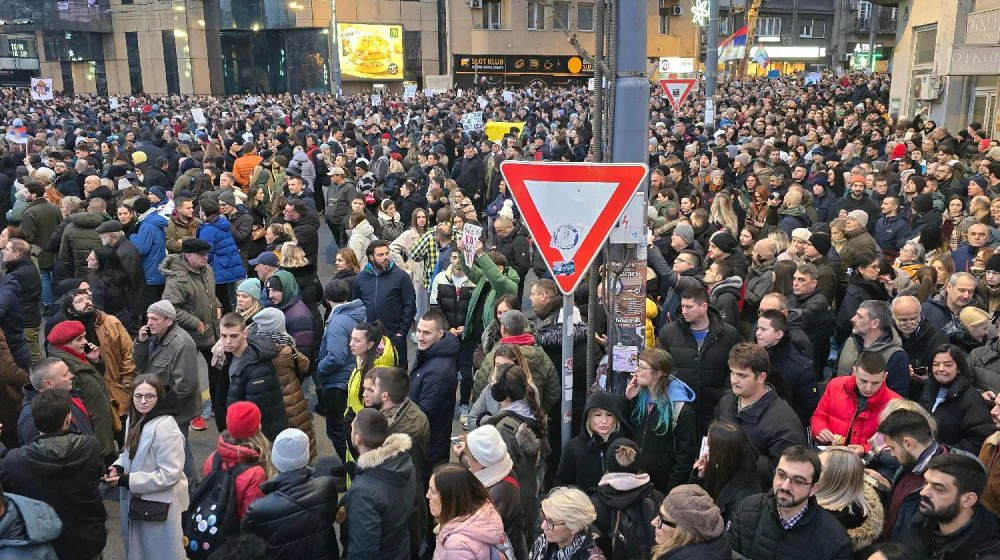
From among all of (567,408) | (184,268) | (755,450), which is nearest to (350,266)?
(184,268)

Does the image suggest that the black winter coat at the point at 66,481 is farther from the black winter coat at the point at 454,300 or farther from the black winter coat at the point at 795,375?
the black winter coat at the point at 795,375

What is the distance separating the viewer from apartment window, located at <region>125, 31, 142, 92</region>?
53969mm

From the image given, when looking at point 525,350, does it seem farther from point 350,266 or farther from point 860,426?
point 350,266

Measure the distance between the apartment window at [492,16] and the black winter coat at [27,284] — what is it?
4689 cm

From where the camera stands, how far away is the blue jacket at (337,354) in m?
6.34

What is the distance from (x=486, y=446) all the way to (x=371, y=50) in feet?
160

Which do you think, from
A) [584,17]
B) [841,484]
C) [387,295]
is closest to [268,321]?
[387,295]

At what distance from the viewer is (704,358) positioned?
5.68 metres

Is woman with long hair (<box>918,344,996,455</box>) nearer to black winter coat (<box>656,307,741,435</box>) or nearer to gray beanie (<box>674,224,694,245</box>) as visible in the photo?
black winter coat (<box>656,307,741,435</box>)

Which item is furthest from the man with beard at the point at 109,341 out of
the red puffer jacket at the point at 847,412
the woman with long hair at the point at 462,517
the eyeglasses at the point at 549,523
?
the red puffer jacket at the point at 847,412

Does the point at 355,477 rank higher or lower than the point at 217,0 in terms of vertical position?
lower

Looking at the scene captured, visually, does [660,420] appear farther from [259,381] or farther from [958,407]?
[259,381]

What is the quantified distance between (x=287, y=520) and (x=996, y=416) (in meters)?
3.74

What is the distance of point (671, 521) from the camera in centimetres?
358
